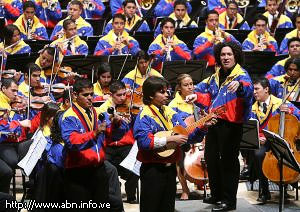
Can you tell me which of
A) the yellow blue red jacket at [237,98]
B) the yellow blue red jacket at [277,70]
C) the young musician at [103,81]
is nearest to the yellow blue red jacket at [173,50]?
the yellow blue red jacket at [277,70]

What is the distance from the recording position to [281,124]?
7.75m

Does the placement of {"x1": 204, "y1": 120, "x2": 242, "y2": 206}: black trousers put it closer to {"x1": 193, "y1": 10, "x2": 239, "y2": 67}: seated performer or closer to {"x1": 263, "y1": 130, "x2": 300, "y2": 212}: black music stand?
{"x1": 263, "y1": 130, "x2": 300, "y2": 212}: black music stand

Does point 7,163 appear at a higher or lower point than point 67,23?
lower

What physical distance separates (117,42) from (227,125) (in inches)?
175

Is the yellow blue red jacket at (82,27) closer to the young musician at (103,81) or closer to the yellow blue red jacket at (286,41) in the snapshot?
the young musician at (103,81)

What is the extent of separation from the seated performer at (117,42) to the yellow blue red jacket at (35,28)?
3.62ft

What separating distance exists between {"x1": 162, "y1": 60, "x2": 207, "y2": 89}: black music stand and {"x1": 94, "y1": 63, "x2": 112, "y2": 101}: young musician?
0.84m

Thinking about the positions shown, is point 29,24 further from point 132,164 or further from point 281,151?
point 281,151

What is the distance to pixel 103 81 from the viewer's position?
31.0ft

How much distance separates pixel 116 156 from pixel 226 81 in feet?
6.48

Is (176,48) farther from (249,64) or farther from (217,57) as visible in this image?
(217,57)

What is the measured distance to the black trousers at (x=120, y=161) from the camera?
8.37 metres

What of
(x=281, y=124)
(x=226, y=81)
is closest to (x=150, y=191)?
A: (x=226, y=81)

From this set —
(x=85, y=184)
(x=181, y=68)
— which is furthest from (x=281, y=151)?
(x=181, y=68)
